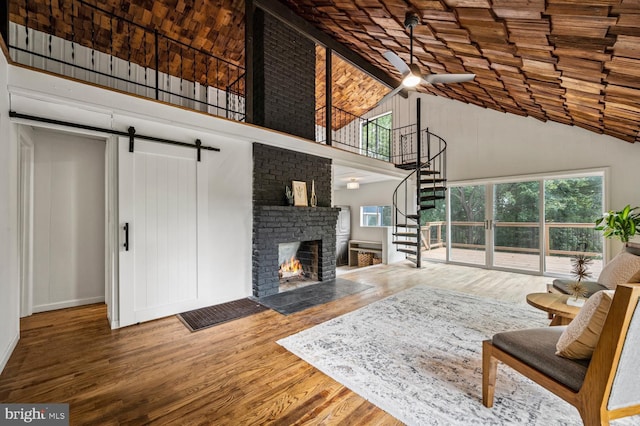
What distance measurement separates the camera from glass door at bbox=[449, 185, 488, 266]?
6.43 metres

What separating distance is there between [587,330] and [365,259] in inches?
272

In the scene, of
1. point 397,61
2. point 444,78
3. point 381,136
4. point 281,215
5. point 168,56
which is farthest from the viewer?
point 381,136

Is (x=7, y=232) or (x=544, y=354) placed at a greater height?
(x=7, y=232)

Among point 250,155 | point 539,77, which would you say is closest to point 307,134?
point 250,155

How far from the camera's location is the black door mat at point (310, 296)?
3656mm

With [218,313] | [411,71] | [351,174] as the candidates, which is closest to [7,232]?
[218,313]

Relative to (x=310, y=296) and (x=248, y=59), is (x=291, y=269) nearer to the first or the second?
(x=310, y=296)

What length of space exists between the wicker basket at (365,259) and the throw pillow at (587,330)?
6687 millimetres

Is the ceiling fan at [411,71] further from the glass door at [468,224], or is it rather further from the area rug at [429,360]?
the glass door at [468,224]

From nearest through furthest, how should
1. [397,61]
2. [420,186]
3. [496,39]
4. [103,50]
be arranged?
[496,39] < [397,61] < [103,50] < [420,186]

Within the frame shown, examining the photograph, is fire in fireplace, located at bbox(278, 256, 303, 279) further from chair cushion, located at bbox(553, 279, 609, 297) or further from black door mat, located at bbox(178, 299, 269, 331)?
chair cushion, located at bbox(553, 279, 609, 297)

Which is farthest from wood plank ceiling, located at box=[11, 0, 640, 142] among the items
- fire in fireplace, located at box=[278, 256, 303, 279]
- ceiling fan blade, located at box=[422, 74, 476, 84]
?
fire in fireplace, located at box=[278, 256, 303, 279]

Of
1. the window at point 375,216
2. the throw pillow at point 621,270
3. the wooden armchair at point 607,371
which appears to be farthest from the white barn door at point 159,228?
the window at point 375,216

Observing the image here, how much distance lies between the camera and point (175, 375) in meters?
2.15
